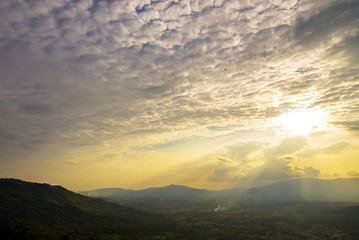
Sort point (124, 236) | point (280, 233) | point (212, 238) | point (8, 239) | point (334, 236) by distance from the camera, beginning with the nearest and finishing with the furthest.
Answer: point (8, 239) < point (124, 236) < point (212, 238) < point (334, 236) < point (280, 233)

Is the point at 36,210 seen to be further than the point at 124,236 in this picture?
Yes

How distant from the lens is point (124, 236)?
14088 centimetres

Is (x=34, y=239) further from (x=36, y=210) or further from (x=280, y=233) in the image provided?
(x=280, y=233)

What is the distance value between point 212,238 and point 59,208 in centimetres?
15912

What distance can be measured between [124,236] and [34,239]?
55839mm

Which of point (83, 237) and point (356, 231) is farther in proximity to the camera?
point (356, 231)

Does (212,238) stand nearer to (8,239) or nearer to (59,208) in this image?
(8,239)

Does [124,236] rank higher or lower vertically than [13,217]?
lower

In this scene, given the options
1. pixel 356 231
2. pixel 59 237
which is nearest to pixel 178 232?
pixel 59 237

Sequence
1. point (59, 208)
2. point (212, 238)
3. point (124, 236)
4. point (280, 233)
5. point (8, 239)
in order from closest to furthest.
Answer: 1. point (8, 239)
2. point (124, 236)
3. point (212, 238)
4. point (280, 233)
5. point (59, 208)

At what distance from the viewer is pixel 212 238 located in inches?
6112

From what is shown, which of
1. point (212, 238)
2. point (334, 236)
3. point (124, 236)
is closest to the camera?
point (124, 236)

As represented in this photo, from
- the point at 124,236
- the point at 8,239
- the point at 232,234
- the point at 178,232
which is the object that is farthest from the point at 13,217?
the point at 232,234

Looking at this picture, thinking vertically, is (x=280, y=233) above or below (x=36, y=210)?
below
